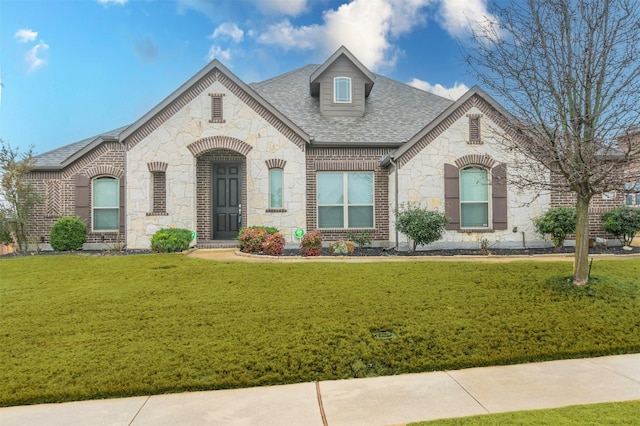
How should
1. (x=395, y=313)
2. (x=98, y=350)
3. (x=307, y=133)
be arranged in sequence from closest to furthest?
(x=98, y=350)
(x=395, y=313)
(x=307, y=133)

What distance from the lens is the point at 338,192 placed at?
45.9ft

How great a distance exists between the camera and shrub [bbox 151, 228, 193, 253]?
11672mm

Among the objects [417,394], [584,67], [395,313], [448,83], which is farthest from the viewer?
[448,83]

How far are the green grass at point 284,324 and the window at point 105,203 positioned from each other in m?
5.15

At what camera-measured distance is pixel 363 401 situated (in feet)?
12.0

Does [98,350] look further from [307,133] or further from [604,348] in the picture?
[307,133]

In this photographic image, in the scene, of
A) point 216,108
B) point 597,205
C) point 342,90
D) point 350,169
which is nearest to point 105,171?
point 216,108

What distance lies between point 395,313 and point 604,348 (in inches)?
105

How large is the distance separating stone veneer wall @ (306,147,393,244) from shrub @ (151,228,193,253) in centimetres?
429

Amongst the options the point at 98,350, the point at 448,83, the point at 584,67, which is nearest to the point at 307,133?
the point at 448,83

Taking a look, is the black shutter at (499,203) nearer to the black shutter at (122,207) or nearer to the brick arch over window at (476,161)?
the brick arch over window at (476,161)

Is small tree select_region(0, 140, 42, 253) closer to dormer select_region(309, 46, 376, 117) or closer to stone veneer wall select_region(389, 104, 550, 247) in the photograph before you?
dormer select_region(309, 46, 376, 117)

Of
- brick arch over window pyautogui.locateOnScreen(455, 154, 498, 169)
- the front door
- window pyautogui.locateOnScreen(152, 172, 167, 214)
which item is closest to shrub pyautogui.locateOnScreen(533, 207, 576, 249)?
brick arch over window pyautogui.locateOnScreen(455, 154, 498, 169)

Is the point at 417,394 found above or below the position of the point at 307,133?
below
